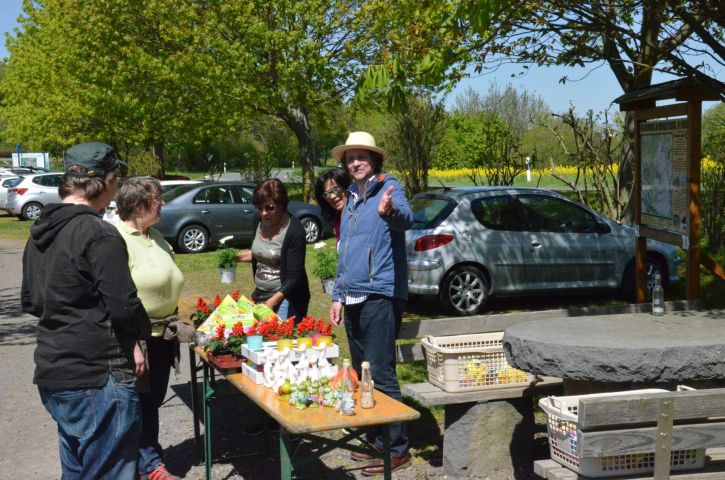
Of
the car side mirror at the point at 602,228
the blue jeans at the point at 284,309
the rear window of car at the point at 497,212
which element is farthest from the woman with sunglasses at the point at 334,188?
the car side mirror at the point at 602,228

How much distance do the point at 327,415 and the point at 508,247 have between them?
7.57 metres

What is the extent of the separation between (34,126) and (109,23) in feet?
37.5

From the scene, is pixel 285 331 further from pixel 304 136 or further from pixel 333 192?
pixel 304 136

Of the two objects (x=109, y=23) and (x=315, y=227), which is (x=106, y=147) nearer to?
A: (x=315, y=227)

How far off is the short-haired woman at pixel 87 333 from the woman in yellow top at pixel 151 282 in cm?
124

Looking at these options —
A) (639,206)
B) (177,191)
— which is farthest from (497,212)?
(177,191)

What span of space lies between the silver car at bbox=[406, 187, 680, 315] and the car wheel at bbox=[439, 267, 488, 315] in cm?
1

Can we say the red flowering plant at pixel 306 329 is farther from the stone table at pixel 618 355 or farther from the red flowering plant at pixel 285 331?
the stone table at pixel 618 355

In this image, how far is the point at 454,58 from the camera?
890cm

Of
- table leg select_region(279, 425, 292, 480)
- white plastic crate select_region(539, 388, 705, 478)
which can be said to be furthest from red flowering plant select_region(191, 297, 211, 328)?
white plastic crate select_region(539, 388, 705, 478)

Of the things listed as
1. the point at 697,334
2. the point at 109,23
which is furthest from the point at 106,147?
the point at 109,23

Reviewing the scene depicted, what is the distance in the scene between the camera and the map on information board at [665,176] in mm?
7332

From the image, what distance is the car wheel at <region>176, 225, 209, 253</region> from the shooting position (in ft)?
65.0

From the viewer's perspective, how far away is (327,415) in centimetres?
428
